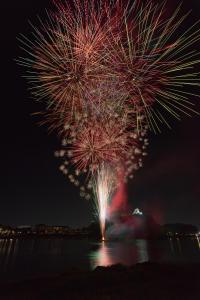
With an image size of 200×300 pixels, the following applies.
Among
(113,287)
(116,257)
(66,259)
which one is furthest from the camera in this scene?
(116,257)

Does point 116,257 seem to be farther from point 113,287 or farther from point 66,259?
point 113,287

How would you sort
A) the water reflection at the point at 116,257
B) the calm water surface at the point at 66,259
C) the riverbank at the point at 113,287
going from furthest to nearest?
the water reflection at the point at 116,257, the calm water surface at the point at 66,259, the riverbank at the point at 113,287

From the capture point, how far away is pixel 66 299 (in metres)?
19.6

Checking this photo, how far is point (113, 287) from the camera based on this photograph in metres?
21.0

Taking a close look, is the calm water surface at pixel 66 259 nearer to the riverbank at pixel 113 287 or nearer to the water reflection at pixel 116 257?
the water reflection at pixel 116 257

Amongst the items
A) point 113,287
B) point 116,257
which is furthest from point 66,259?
point 113,287

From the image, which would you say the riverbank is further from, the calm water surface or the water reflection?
the water reflection

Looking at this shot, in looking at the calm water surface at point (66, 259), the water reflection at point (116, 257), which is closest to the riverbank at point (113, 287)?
the calm water surface at point (66, 259)

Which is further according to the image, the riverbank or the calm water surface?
the calm water surface

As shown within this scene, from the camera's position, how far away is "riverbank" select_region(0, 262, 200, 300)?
19150mm

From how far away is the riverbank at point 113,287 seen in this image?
62.8ft

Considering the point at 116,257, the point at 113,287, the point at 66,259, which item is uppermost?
the point at 116,257

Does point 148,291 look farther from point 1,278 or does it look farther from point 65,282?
point 1,278

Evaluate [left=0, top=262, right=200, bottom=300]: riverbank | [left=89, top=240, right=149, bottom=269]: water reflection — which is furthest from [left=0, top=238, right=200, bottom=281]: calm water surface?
[left=0, top=262, right=200, bottom=300]: riverbank
